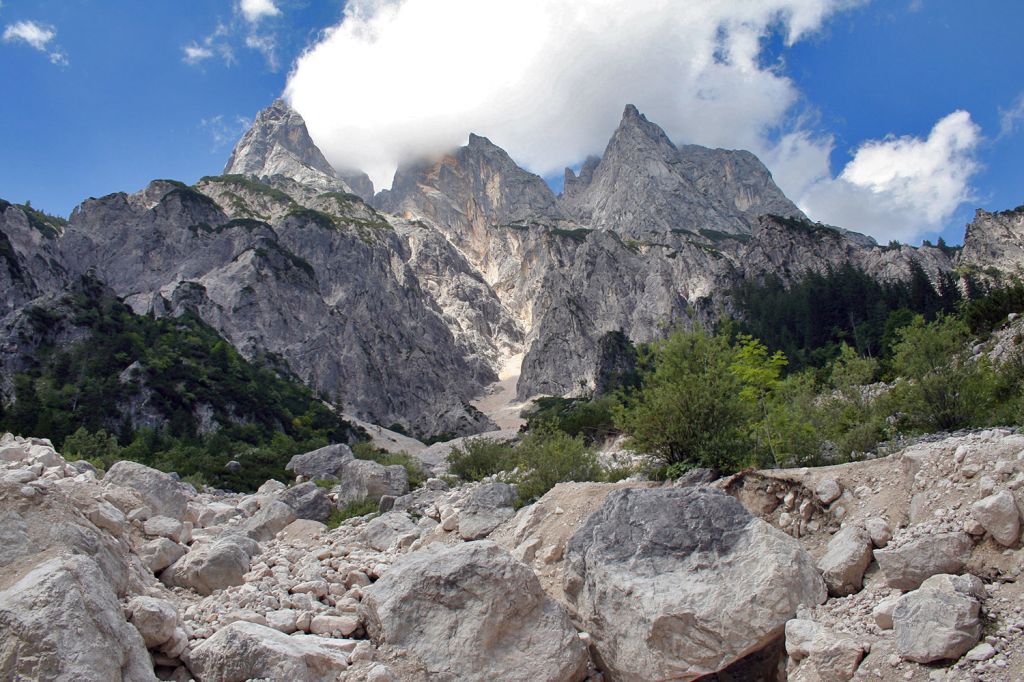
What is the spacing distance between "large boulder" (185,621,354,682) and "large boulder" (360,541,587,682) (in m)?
1.17

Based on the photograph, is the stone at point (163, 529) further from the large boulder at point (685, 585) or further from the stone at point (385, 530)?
the large boulder at point (685, 585)

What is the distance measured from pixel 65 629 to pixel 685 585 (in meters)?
7.66

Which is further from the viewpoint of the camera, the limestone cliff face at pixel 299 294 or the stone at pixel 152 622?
the limestone cliff face at pixel 299 294

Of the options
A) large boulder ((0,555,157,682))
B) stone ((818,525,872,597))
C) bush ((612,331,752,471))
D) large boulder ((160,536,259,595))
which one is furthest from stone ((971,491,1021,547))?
large boulder ((160,536,259,595))

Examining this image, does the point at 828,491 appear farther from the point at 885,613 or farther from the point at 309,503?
the point at 309,503

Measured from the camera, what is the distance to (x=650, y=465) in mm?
16562

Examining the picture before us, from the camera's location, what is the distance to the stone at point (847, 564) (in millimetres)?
8656

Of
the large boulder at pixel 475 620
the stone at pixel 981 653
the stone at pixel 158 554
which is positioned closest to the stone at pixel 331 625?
the large boulder at pixel 475 620

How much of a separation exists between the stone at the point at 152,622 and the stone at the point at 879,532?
9.66 m

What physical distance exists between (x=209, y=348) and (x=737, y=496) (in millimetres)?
77394

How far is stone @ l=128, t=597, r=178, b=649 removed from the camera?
7336mm

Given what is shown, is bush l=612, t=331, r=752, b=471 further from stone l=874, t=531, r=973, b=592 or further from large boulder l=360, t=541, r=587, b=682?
large boulder l=360, t=541, r=587, b=682

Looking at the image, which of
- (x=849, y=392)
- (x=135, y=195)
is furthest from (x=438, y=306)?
(x=849, y=392)

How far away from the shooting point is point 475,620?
28.5 feet
